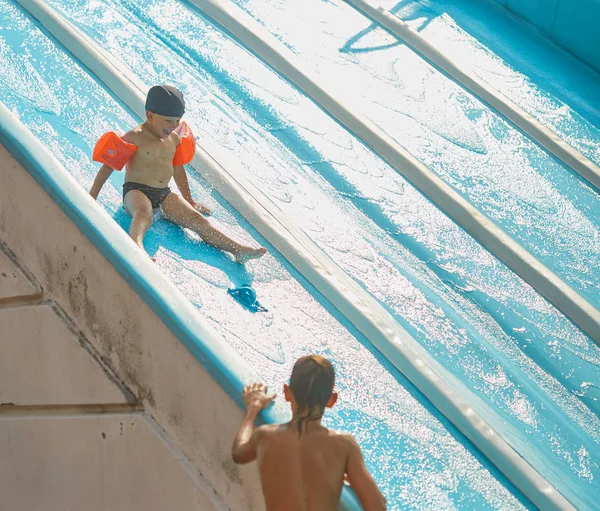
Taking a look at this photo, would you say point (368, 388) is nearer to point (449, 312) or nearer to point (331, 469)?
point (449, 312)

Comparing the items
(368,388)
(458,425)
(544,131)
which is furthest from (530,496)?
(544,131)

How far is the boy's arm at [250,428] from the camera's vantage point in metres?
2.51

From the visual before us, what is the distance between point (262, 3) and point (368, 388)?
3174 millimetres

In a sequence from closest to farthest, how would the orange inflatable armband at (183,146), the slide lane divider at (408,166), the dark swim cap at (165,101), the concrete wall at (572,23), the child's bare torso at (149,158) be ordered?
the dark swim cap at (165,101) → the child's bare torso at (149,158) → the orange inflatable armband at (183,146) → the slide lane divider at (408,166) → the concrete wall at (572,23)

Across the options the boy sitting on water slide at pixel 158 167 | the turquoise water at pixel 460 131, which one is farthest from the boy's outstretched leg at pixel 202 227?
the turquoise water at pixel 460 131

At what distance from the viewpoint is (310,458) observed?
2420 millimetres

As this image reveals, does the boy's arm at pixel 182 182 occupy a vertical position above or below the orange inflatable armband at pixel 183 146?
below

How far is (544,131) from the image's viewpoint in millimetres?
5250

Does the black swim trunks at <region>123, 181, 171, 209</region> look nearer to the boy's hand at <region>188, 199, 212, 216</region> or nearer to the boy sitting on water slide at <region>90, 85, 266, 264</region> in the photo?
the boy sitting on water slide at <region>90, 85, 266, 264</region>

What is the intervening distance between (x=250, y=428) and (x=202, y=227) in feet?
4.78

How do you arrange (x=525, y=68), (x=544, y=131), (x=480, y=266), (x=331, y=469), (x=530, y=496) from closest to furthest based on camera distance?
(x=331, y=469), (x=530, y=496), (x=480, y=266), (x=544, y=131), (x=525, y=68)

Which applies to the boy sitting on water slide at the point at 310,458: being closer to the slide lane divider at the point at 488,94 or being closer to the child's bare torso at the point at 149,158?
the child's bare torso at the point at 149,158

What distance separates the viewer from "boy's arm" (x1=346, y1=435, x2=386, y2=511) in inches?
96.1

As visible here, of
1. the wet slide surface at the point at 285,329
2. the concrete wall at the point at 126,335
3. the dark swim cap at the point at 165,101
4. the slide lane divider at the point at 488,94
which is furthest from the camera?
the slide lane divider at the point at 488,94
